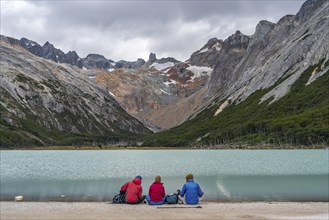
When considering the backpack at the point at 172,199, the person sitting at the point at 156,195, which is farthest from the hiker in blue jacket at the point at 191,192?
the person sitting at the point at 156,195

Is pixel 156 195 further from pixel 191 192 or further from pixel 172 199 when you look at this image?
pixel 191 192

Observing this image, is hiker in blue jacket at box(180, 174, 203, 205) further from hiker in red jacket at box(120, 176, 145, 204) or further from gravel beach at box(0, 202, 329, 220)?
hiker in red jacket at box(120, 176, 145, 204)

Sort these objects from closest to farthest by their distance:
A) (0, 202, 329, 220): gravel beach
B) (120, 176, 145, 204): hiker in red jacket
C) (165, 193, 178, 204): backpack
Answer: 1. (0, 202, 329, 220): gravel beach
2. (165, 193, 178, 204): backpack
3. (120, 176, 145, 204): hiker in red jacket

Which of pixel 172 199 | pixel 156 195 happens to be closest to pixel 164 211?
pixel 172 199

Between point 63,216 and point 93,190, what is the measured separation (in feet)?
70.5

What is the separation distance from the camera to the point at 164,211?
29.7m

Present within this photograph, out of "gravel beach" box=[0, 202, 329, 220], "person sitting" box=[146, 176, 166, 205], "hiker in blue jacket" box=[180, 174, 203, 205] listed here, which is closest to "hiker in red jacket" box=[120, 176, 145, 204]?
"gravel beach" box=[0, 202, 329, 220]

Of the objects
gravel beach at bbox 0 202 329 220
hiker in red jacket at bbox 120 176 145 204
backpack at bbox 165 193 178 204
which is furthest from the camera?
hiker in red jacket at bbox 120 176 145 204

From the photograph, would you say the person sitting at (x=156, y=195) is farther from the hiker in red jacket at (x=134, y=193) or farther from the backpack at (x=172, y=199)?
the hiker in red jacket at (x=134, y=193)

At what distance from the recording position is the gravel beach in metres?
27.5

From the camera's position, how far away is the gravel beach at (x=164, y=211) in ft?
90.1

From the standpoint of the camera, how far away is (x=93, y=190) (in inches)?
1938

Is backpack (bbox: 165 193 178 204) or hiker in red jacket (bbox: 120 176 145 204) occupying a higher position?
hiker in red jacket (bbox: 120 176 145 204)

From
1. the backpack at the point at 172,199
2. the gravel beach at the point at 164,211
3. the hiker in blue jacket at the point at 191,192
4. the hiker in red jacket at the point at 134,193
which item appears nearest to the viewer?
the gravel beach at the point at 164,211
